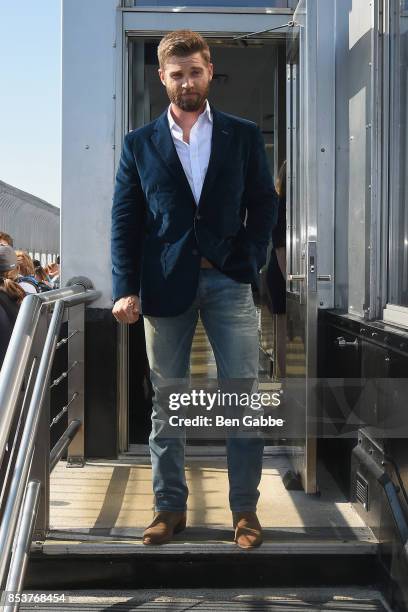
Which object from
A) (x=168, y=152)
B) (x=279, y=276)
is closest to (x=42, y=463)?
(x=168, y=152)

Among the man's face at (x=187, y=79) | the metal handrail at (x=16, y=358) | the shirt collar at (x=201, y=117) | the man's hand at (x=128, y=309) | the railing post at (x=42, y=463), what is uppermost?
the man's face at (x=187, y=79)

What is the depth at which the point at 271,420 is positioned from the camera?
4066mm

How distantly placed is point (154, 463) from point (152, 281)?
0.66 m

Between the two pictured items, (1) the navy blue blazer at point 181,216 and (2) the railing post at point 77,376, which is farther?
(2) the railing post at point 77,376

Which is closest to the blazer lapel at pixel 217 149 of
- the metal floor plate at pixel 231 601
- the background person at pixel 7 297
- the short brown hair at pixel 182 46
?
the short brown hair at pixel 182 46

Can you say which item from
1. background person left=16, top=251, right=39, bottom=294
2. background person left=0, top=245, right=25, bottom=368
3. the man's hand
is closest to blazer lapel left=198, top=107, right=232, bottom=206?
the man's hand

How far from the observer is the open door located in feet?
11.1

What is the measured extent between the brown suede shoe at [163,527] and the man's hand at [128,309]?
72cm

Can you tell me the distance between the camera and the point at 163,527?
9.45 feet

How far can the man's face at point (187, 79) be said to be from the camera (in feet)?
9.04

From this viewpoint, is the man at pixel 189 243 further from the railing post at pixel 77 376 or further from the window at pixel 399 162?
the railing post at pixel 77 376

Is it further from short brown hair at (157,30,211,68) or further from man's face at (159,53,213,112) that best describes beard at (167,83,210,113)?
short brown hair at (157,30,211,68)

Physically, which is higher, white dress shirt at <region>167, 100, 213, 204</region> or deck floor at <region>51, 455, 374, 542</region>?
white dress shirt at <region>167, 100, 213, 204</region>

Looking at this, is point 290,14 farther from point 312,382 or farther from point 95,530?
point 95,530
